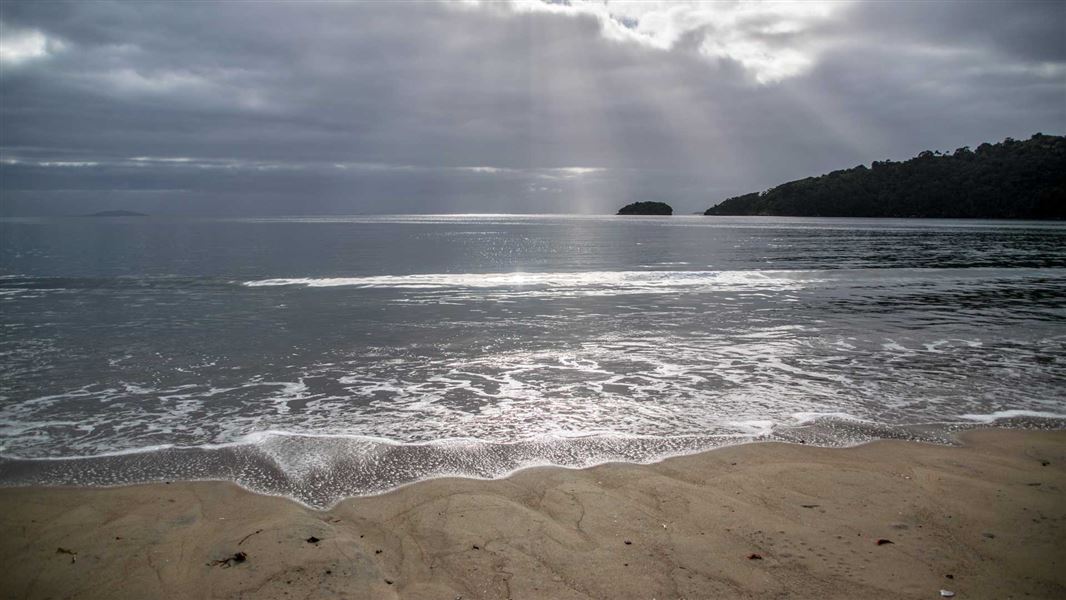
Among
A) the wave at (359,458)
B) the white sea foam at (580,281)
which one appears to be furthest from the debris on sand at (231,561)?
the white sea foam at (580,281)

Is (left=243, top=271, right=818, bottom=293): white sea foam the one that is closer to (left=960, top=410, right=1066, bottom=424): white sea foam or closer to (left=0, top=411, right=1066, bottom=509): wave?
(left=960, top=410, right=1066, bottom=424): white sea foam

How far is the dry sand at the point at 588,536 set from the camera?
200 inches

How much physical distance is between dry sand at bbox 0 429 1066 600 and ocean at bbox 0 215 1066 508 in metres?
0.70

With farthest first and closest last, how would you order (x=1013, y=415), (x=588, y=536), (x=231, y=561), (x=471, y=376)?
(x=471, y=376) < (x=1013, y=415) < (x=588, y=536) < (x=231, y=561)

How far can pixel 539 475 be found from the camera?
727 centimetres

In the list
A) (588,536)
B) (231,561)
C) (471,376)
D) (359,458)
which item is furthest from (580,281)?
(231,561)

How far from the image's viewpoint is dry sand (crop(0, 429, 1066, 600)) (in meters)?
5.07

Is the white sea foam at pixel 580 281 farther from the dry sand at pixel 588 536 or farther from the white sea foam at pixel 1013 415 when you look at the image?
the dry sand at pixel 588 536

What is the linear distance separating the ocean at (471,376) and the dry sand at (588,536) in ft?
2.31

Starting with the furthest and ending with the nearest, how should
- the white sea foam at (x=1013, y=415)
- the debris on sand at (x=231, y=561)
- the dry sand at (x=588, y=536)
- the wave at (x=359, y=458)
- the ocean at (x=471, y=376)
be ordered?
the white sea foam at (x=1013, y=415) → the ocean at (x=471, y=376) → the wave at (x=359, y=458) → the debris on sand at (x=231, y=561) → the dry sand at (x=588, y=536)

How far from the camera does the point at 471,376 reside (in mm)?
12188

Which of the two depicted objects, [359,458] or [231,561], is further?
[359,458]

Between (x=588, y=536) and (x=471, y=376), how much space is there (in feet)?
21.9

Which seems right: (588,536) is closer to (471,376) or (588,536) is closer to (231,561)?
(231,561)
